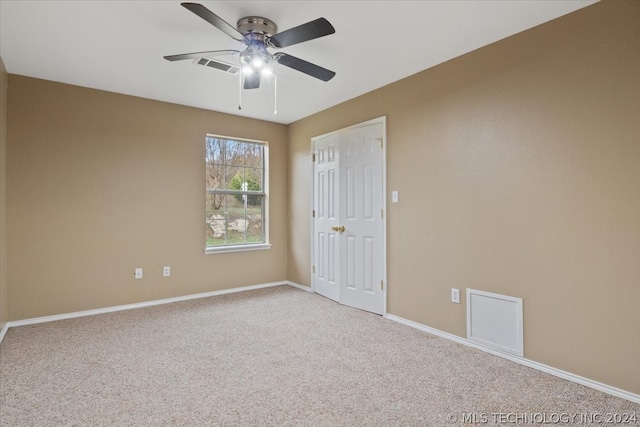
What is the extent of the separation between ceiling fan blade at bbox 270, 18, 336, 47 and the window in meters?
2.61

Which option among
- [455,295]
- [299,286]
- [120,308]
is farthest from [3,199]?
[455,295]

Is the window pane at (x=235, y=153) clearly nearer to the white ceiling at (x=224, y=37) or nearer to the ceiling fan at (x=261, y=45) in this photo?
the white ceiling at (x=224, y=37)

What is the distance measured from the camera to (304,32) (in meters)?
1.96

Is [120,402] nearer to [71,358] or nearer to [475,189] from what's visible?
[71,358]

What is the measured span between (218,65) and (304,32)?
4.31ft

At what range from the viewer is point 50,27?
2.37 metres

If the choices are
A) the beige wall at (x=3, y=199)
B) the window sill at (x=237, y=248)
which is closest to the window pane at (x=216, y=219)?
the window sill at (x=237, y=248)

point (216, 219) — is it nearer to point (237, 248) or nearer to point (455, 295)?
point (237, 248)

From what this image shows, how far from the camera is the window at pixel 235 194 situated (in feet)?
14.5

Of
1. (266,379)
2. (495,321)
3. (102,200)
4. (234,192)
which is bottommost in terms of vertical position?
(266,379)

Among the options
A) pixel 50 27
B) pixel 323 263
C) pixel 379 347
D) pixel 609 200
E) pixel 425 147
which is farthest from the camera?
pixel 323 263

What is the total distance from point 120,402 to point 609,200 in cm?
325

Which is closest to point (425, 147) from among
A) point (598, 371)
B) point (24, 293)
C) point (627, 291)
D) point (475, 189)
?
point (475, 189)

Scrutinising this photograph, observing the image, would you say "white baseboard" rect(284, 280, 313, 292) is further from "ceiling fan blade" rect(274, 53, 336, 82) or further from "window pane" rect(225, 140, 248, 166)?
"ceiling fan blade" rect(274, 53, 336, 82)
